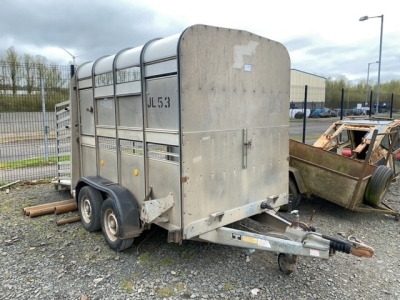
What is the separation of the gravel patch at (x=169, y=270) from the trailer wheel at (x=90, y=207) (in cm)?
15

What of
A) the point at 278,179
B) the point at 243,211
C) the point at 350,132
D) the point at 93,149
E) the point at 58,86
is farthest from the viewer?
the point at 58,86

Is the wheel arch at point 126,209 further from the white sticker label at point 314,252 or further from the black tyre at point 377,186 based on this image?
the black tyre at point 377,186

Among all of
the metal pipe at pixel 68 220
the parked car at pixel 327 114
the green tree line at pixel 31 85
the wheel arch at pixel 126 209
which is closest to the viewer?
the wheel arch at pixel 126 209

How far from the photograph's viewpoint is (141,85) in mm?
3746

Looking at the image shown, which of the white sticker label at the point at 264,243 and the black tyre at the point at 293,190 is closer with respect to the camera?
the white sticker label at the point at 264,243

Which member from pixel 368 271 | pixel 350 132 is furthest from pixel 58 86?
pixel 368 271

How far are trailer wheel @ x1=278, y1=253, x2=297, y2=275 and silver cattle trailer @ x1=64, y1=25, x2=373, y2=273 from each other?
0.01 meters

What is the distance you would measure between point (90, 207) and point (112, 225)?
26.5 inches

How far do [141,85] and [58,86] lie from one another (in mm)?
5832

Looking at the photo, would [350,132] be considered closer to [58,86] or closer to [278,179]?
[278,179]

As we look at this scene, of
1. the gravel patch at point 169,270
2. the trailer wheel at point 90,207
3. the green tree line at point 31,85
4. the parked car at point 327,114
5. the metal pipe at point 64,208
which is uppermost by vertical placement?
the green tree line at point 31,85

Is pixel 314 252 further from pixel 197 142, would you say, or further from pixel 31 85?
pixel 31 85

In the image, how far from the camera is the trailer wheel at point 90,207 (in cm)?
456

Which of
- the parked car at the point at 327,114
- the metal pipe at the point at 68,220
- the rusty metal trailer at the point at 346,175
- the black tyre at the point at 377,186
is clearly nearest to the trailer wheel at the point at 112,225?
the metal pipe at the point at 68,220
